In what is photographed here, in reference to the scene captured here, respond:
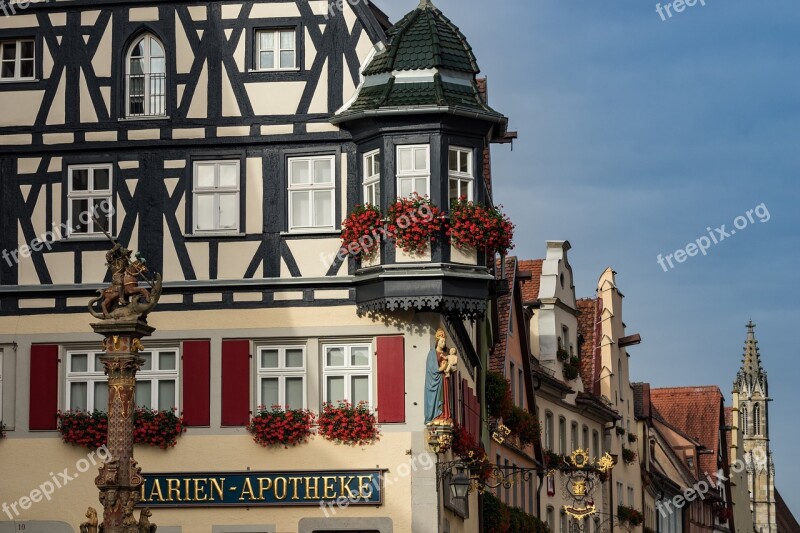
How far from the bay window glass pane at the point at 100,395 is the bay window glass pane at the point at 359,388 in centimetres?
485

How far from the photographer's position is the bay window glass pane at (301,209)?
36.0 metres

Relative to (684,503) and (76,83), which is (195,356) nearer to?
(76,83)

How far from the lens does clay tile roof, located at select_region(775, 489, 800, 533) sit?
464ft

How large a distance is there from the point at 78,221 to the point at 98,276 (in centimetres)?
121

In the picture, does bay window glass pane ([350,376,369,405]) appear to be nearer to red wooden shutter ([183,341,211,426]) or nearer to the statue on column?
red wooden shutter ([183,341,211,426])

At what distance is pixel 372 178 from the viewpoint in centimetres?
3553

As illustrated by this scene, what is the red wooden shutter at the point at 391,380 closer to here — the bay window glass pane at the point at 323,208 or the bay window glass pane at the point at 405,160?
the bay window glass pane at the point at 323,208

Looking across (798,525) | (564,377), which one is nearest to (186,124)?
(564,377)

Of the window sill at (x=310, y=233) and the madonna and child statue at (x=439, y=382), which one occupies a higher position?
the window sill at (x=310, y=233)

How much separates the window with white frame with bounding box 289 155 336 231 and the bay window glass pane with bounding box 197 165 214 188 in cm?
160

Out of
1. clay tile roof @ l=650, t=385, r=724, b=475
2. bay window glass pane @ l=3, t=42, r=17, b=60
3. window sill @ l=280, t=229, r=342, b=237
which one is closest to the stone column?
window sill @ l=280, t=229, r=342, b=237

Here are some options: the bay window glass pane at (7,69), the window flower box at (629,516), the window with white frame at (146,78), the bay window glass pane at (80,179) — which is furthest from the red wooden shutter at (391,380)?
the window flower box at (629,516)

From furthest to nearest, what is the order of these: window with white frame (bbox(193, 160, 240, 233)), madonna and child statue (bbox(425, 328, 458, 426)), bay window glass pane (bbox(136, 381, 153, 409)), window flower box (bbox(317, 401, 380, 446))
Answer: window with white frame (bbox(193, 160, 240, 233)), bay window glass pane (bbox(136, 381, 153, 409)), window flower box (bbox(317, 401, 380, 446)), madonna and child statue (bbox(425, 328, 458, 426))

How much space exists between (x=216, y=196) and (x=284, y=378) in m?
3.86
